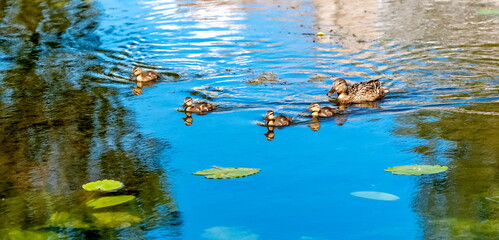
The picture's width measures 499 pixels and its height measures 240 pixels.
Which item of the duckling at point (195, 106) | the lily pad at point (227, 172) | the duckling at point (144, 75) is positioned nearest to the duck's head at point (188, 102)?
the duckling at point (195, 106)

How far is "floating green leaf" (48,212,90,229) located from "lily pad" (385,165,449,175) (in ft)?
8.17

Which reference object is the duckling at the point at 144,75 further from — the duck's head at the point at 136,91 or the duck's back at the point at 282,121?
the duck's back at the point at 282,121

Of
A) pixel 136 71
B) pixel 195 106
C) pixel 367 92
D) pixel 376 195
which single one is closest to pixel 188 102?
pixel 195 106

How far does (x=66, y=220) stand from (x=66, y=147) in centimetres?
180

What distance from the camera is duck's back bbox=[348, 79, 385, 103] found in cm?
868

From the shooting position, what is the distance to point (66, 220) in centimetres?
560

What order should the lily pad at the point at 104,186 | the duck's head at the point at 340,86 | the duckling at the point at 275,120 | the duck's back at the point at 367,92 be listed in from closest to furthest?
1. the lily pad at the point at 104,186
2. the duckling at the point at 275,120
3. the duck's back at the point at 367,92
4. the duck's head at the point at 340,86

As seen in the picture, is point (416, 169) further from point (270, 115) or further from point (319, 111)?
point (319, 111)

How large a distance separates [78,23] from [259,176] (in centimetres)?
966

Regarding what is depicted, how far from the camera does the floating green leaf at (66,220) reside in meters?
5.52

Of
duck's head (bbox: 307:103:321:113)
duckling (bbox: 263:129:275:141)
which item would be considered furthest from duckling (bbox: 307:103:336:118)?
duckling (bbox: 263:129:275:141)

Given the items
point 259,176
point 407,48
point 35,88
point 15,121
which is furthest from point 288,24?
point 259,176

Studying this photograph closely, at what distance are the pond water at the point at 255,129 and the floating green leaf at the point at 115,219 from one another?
16mm

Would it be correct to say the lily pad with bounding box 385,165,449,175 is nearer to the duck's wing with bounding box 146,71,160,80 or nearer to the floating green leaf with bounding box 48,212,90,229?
the floating green leaf with bounding box 48,212,90,229
